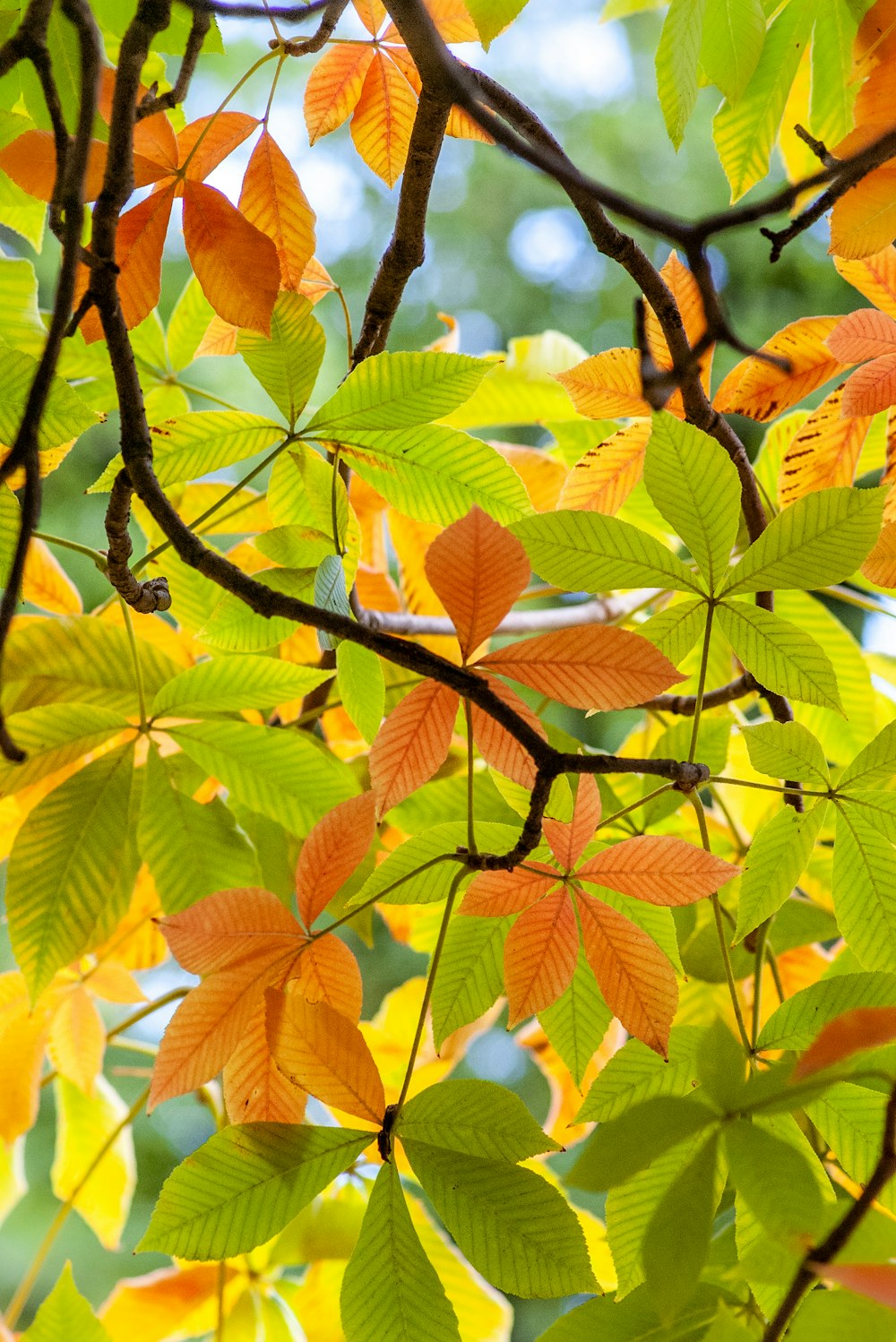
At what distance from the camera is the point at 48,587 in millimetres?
509

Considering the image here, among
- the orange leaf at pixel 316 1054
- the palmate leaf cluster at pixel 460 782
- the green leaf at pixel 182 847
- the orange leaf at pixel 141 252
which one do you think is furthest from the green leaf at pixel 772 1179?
the orange leaf at pixel 141 252

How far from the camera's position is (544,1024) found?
0.36 metres

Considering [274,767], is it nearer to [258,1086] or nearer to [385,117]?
[258,1086]

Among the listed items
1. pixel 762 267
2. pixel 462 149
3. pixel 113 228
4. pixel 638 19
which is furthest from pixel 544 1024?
pixel 638 19

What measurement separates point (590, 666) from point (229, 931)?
0.45ft

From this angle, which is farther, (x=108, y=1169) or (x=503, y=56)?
(x=503, y=56)

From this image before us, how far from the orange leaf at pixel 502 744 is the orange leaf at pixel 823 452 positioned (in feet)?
0.62

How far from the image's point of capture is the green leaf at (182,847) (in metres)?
0.39

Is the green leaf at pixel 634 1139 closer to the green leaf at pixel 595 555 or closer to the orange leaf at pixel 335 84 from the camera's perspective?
the green leaf at pixel 595 555

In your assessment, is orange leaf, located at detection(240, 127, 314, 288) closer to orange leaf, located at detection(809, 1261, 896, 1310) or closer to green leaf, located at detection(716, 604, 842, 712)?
green leaf, located at detection(716, 604, 842, 712)

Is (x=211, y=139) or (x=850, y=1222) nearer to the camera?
(x=850, y=1222)

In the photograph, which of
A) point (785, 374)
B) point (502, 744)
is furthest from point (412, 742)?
point (785, 374)

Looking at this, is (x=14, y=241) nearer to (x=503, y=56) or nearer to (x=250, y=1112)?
(x=503, y=56)

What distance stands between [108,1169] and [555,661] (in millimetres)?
450
